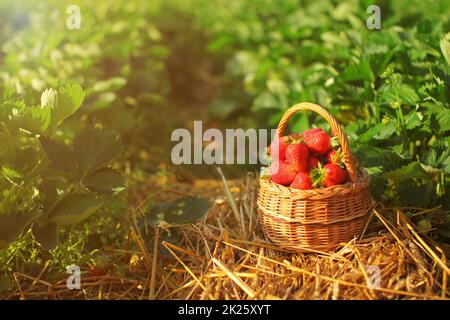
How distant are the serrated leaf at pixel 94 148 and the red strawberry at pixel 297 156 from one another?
741mm

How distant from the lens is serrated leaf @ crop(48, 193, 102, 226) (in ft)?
7.34

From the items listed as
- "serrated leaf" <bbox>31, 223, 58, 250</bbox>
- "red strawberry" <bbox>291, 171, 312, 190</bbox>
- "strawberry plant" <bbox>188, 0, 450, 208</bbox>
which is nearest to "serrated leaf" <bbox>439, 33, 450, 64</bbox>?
"strawberry plant" <bbox>188, 0, 450, 208</bbox>

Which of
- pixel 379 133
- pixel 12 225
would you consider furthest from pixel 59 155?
pixel 379 133

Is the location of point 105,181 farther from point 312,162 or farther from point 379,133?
point 379,133

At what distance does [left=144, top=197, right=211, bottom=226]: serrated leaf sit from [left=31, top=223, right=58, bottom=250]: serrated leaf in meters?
0.45

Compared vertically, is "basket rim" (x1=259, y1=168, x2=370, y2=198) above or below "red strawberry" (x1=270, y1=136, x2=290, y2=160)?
below

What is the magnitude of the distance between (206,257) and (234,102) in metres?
2.71

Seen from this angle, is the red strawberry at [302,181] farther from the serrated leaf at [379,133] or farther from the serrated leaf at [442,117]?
the serrated leaf at [442,117]

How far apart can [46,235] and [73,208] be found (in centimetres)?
15

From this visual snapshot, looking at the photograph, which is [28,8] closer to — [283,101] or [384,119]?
[283,101]

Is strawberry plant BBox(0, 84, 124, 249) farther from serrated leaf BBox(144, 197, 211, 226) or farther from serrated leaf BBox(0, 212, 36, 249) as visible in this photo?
serrated leaf BBox(144, 197, 211, 226)

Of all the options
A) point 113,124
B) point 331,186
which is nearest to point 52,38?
point 113,124

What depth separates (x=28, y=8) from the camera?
5.29 meters

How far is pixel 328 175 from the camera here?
2.15 meters
